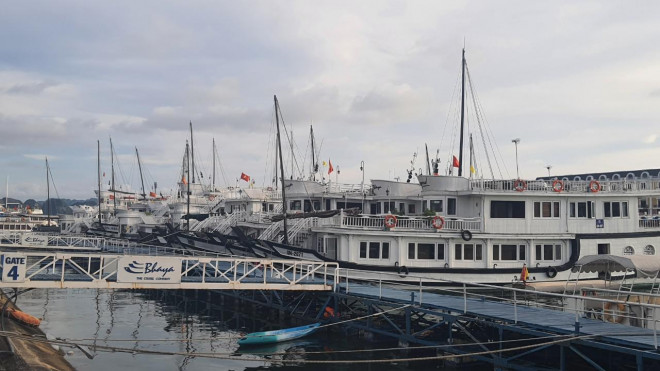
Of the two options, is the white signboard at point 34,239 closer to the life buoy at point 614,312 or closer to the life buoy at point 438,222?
the life buoy at point 438,222

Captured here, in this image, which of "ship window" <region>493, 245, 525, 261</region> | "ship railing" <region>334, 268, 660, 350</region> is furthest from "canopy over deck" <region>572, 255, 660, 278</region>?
"ship window" <region>493, 245, 525, 261</region>

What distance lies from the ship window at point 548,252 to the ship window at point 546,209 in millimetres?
1693

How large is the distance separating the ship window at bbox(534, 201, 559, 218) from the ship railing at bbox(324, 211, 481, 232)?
3.61 meters

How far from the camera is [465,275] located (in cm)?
3061

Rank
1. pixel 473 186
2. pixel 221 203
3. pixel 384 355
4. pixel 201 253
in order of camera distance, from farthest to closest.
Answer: pixel 221 203 < pixel 201 253 < pixel 473 186 < pixel 384 355

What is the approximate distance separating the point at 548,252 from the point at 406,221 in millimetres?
8298

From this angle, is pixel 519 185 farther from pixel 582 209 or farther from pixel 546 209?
pixel 582 209

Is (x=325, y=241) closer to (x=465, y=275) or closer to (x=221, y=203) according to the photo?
(x=465, y=275)

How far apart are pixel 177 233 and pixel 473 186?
21.5m

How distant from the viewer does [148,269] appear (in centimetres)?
2120

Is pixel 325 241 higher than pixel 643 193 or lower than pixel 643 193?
lower

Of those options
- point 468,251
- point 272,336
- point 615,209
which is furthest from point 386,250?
point 615,209

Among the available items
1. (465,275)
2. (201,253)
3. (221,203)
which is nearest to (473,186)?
(465,275)

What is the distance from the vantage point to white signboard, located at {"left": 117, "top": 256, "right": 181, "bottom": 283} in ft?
68.4
